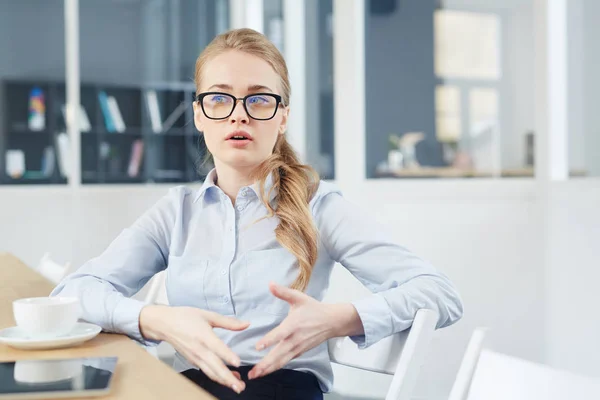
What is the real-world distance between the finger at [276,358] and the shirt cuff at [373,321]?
15cm

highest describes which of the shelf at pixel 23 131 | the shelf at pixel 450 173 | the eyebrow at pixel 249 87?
the shelf at pixel 23 131

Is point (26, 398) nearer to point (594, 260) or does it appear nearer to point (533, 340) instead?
point (594, 260)

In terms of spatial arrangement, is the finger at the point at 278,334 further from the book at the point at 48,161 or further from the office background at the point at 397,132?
the book at the point at 48,161

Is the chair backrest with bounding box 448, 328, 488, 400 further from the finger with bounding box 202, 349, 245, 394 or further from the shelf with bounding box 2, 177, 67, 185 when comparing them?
the shelf with bounding box 2, 177, 67, 185

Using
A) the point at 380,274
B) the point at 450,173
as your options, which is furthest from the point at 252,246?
the point at 450,173

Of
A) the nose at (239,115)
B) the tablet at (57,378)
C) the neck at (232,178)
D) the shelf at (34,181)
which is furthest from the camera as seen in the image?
the shelf at (34,181)

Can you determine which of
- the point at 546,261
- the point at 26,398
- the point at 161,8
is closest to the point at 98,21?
the point at 161,8

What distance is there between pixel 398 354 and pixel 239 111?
1.80 feet

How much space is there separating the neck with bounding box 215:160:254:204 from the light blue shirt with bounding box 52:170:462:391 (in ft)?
0.08

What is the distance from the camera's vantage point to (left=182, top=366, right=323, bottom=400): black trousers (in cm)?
136

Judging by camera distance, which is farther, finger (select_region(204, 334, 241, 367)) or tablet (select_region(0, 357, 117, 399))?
finger (select_region(204, 334, 241, 367))

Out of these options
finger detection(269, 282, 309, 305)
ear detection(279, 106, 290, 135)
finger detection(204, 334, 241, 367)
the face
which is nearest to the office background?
ear detection(279, 106, 290, 135)

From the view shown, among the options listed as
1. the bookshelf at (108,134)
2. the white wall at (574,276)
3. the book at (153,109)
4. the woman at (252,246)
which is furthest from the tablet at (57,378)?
A: the book at (153,109)

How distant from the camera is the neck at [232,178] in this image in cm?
158
